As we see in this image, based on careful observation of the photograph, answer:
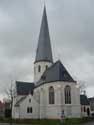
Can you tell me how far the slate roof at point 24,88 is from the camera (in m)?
68.8

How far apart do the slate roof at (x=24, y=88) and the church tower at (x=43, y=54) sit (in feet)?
8.26

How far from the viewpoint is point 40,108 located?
58.8 meters

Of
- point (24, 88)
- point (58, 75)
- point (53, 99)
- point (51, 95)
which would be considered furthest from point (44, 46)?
point (53, 99)

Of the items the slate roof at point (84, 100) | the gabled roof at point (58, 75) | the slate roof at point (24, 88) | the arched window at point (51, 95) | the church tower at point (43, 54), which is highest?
the church tower at point (43, 54)

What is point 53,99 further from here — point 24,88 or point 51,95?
point 24,88

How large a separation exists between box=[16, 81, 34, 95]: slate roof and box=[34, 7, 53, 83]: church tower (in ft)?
8.26

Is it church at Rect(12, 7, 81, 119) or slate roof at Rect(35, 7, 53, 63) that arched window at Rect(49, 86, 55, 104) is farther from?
slate roof at Rect(35, 7, 53, 63)

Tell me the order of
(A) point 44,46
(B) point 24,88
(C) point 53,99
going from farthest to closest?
1. (B) point 24,88
2. (A) point 44,46
3. (C) point 53,99

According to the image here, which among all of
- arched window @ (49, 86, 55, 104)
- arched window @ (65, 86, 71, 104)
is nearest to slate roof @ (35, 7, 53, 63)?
arched window @ (49, 86, 55, 104)

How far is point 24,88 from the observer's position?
70500mm

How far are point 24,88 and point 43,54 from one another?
1115 centimetres

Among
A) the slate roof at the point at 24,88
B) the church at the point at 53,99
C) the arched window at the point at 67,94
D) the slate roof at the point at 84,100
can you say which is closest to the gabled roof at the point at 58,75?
the church at the point at 53,99

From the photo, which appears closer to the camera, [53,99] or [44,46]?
[53,99]

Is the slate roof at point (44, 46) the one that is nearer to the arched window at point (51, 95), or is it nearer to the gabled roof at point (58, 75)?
the gabled roof at point (58, 75)
